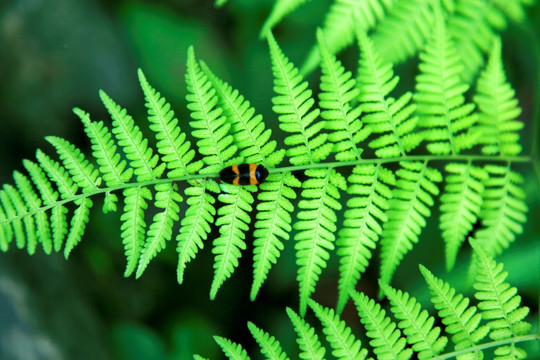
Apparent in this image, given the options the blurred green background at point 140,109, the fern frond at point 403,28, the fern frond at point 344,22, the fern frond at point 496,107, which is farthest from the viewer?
the blurred green background at point 140,109

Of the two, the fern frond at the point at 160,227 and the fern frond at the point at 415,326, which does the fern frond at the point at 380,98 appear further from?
the fern frond at the point at 160,227

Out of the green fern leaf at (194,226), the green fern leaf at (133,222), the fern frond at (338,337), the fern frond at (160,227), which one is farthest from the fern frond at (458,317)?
the green fern leaf at (133,222)

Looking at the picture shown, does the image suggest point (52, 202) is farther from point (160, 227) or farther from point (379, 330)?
point (379, 330)

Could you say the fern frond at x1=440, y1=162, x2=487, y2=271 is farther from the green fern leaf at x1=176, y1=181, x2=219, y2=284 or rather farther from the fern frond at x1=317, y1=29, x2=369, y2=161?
the green fern leaf at x1=176, y1=181, x2=219, y2=284

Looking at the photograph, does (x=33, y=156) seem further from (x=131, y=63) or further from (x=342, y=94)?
(x=342, y=94)

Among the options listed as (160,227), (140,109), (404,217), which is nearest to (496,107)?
(404,217)

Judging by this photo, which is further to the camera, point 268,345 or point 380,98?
point 380,98

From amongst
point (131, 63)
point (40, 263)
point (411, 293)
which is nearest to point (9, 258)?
point (40, 263)
